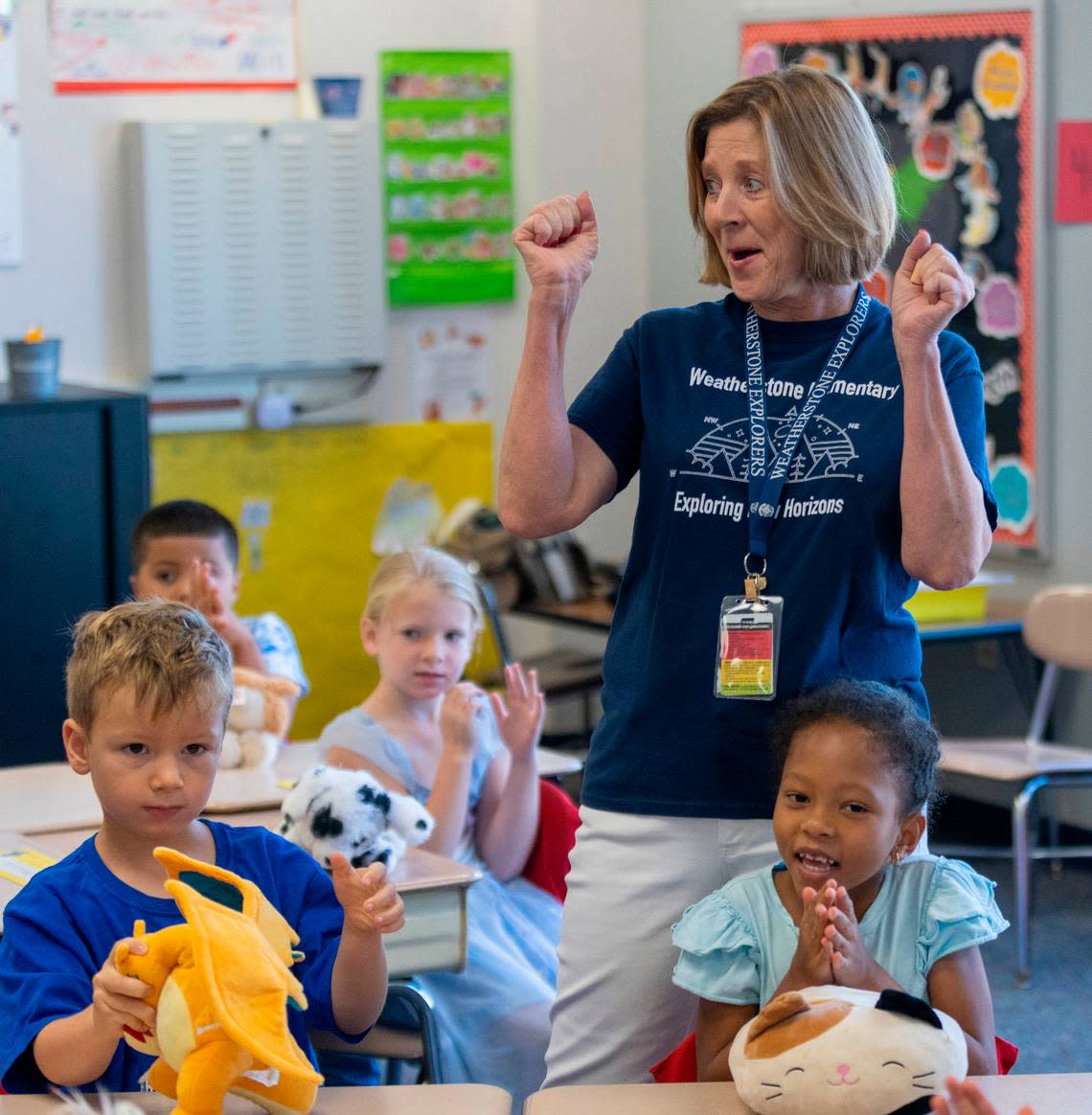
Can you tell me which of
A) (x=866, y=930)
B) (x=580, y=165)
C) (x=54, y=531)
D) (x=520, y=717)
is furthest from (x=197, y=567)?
(x=580, y=165)

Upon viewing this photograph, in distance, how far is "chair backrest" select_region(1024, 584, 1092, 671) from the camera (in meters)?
4.04

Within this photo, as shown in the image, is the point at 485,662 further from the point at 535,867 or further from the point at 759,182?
the point at 759,182

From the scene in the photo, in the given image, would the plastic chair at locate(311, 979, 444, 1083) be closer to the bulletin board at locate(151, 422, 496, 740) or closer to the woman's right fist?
the woman's right fist

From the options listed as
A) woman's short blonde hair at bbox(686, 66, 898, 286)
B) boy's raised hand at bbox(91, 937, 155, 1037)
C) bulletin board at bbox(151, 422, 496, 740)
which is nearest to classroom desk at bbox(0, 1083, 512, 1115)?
boy's raised hand at bbox(91, 937, 155, 1037)

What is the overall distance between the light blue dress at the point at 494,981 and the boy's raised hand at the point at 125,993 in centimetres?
109

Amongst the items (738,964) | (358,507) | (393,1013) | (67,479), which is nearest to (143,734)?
(738,964)

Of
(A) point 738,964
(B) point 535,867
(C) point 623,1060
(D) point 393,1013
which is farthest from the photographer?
(B) point 535,867

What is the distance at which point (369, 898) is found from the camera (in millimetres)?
1568

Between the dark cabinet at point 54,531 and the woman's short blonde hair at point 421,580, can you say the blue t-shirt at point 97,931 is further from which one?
the dark cabinet at point 54,531

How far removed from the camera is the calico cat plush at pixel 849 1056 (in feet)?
4.82

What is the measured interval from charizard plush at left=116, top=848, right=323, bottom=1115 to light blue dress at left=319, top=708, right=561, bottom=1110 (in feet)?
3.47

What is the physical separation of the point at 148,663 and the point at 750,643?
23.7 inches

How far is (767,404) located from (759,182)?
23 centimetres

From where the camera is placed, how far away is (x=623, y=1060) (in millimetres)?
1886
